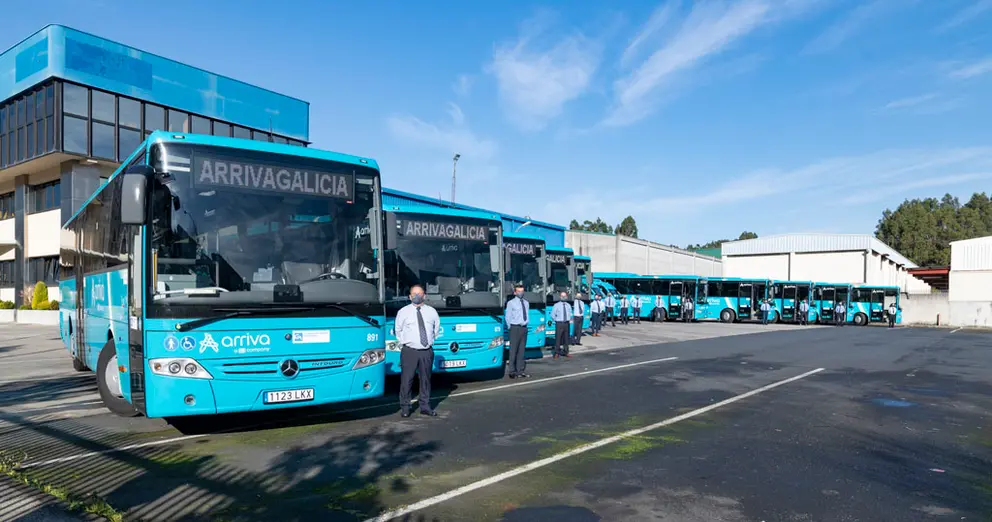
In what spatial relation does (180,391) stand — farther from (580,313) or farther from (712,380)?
(580,313)

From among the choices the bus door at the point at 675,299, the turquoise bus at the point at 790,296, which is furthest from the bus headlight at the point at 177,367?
the turquoise bus at the point at 790,296

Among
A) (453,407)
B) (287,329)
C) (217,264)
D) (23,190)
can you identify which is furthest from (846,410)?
(23,190)

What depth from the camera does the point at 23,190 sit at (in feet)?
99.2

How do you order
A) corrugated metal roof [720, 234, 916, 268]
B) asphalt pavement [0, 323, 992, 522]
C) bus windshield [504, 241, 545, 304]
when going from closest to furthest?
asphalt pavement [0, 323, 992, 522], bus windshield [504, 241, 545, 304], corrugated metal roof [720, 234, 916, 268]

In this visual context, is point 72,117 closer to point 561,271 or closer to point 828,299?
point 561,271

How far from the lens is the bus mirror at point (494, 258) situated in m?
11.5

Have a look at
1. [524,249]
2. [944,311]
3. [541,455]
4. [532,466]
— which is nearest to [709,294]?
[944,311]

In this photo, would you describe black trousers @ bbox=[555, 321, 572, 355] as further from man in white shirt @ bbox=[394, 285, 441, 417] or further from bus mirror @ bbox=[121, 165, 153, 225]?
bus mirror @ bbox=[121, 165, 153, 225]

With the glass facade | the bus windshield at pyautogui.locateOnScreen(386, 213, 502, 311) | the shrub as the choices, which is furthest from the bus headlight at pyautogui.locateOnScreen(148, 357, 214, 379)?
the shrub

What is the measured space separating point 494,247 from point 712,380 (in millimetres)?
5024

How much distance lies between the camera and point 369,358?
7516 millimetres

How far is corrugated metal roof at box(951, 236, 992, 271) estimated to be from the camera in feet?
175

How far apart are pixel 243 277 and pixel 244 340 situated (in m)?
0.64

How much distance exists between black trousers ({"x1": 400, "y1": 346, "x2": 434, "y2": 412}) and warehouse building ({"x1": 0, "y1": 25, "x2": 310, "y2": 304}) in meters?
23.4
